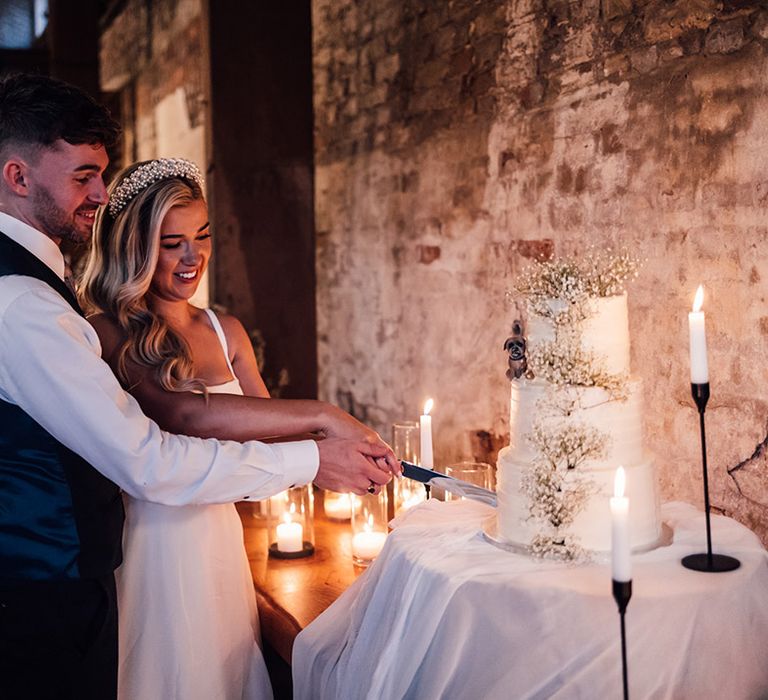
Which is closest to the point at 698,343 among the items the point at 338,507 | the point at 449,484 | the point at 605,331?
the point at 605,331

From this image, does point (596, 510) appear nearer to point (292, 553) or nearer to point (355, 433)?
point (355, 433)

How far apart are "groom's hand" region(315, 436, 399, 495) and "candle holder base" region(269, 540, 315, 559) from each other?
0.71m

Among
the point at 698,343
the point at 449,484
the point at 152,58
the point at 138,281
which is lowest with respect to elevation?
the point at 449,484

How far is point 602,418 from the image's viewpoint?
76.4 inches

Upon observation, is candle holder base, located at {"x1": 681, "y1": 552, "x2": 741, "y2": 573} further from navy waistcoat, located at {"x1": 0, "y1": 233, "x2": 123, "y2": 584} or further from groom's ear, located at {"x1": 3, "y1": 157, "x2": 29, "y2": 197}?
groom's ear, located at {"x1": 3, "y1": 157, "x2": 29, "y2": 197}

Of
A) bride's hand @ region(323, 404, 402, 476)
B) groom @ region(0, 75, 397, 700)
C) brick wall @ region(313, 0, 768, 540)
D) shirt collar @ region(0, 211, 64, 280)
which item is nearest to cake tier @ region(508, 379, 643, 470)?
bride's hand @ region(323, 404, 402, 476)

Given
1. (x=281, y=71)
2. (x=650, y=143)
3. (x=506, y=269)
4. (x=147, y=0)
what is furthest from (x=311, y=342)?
(x=147, y=0)

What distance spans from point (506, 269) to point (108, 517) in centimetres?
203

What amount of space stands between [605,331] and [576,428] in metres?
0.22

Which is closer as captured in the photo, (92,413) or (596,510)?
(596,510)

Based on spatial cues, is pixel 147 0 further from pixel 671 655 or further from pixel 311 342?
pixel 671 655

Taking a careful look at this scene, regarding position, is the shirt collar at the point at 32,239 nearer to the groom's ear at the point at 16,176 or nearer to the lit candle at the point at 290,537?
the groom's ear at the point at 16,176

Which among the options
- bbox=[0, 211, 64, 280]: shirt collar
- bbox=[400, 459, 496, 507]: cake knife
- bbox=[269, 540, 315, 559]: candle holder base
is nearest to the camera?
bbox=[0, 211, 64, 280]: shirt collar

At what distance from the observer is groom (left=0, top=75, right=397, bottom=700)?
80.8 inches
